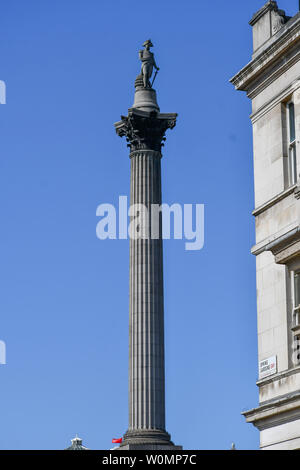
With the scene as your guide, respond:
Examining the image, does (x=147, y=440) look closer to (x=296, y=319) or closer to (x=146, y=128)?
(x=146, y=128)

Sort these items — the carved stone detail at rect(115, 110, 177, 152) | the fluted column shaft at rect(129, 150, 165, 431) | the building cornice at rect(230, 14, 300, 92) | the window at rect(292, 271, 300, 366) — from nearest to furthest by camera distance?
1. the window at rect(292, 271, 300, 366)
2. the building cornice at rect(230, 14, 300, 92)
3. the fluted column shaft at rect(129, 150, 165, 431)
4. the carved stone detail at rect(115, 110, 177, 152)

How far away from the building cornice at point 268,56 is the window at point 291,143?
150 centimetres

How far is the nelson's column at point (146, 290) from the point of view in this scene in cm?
7238

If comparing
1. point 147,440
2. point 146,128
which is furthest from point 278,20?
point 146,128

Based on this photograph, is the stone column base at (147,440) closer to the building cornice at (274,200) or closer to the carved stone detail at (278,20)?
the building cornice at (274,200)

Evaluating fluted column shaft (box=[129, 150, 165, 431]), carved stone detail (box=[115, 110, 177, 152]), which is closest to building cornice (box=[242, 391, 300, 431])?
fluted column shaft (box=[129, 150, 165, 431])

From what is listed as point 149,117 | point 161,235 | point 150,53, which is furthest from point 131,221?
point 150,53

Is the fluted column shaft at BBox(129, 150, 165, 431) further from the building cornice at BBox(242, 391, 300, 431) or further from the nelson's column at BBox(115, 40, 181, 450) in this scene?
the building cornice at BBox(242, 391, 300, 431)

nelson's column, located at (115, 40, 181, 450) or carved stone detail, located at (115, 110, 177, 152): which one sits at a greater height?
carved stone detail, located at (115, 110, 177, 152)

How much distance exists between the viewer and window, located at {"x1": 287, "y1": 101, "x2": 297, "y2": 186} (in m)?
32.6

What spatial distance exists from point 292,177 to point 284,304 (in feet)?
11.0

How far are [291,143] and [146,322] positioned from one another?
138 ft

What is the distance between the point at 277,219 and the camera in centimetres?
3272

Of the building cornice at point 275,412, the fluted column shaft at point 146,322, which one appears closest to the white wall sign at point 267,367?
the building cornice at point 275,412
